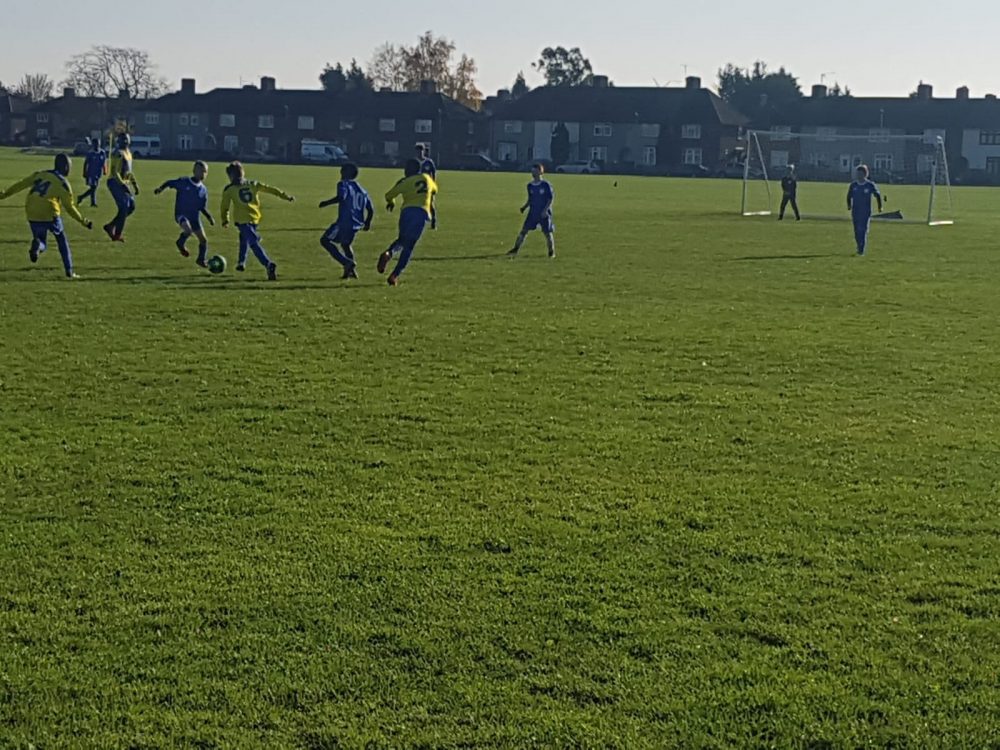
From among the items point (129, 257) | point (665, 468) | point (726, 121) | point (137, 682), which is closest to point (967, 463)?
point (665, 468)

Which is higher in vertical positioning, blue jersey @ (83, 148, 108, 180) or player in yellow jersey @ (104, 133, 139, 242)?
blue jersey @ (83, 148, 108, 180)

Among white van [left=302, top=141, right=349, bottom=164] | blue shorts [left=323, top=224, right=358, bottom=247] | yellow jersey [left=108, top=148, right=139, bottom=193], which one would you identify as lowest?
blue shorts [left=323, top=224, right=358, bottom=247]

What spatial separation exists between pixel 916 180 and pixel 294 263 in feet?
183

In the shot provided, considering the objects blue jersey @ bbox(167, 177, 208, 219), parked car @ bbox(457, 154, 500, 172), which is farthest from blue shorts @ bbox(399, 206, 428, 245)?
parked car @ bbox(457, 154, 500, 172)

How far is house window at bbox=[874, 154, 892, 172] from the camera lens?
61312 mm

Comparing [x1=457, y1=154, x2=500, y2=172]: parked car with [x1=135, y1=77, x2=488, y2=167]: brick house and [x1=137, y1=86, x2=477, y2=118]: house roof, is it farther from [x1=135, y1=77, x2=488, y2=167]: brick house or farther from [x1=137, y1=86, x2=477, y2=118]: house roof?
[x1=137, y1=86, x2=477, y2=118]: house roof

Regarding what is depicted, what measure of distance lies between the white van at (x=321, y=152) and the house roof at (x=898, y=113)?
124 ft

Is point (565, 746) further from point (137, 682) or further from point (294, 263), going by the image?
point (294, 263)

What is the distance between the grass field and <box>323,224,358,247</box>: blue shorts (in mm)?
3227

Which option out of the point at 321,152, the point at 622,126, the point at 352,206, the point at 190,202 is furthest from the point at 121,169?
the point at 622,126

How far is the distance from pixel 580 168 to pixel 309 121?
102ft

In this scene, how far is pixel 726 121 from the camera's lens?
11250 cm

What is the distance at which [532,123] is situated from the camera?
115562 mm

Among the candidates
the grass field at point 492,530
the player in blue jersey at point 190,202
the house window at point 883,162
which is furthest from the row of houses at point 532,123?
the grass field at point 492,530
